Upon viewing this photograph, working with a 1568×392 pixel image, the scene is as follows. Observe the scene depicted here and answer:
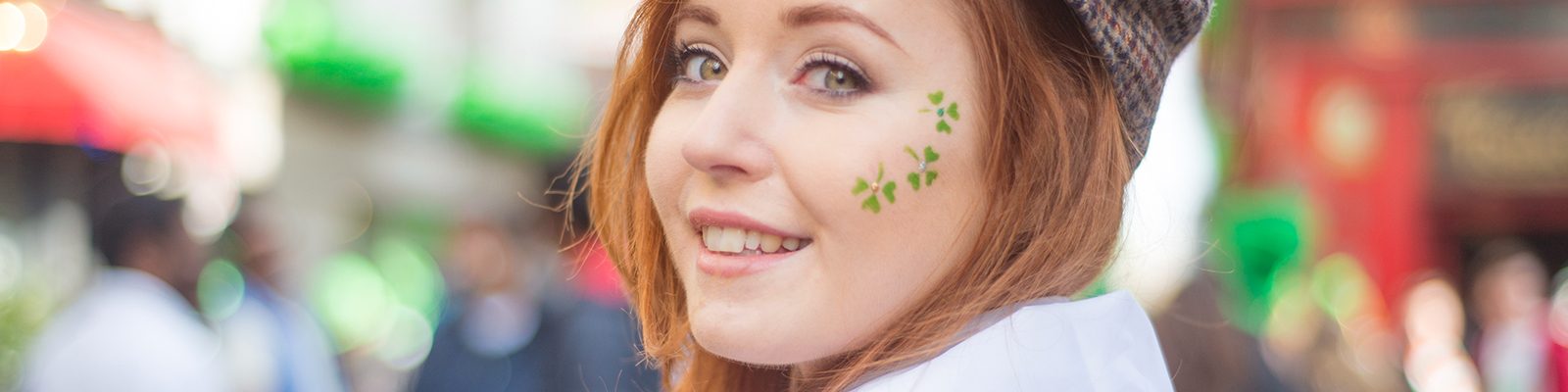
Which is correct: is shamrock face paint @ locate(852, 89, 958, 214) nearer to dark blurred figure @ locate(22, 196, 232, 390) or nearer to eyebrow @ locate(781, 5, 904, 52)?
eyebrow @ locate(781, 5, 904, 52)

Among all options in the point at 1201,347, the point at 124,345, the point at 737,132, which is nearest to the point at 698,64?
the point at 737,132

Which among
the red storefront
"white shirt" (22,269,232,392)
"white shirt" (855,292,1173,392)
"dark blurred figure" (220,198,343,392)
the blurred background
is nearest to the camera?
"white shirt" (855,292,1173,392)

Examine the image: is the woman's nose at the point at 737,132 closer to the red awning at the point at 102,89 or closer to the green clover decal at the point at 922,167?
the green clover decal at the point at 922,167

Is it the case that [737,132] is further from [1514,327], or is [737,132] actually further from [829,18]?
[1514,327]

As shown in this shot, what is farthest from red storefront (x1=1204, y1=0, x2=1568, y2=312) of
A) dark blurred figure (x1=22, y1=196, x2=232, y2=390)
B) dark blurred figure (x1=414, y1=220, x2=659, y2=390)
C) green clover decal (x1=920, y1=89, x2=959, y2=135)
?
green clover decal (x1=920, y1=89, x2=959, y2=135)

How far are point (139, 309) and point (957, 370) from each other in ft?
10.8

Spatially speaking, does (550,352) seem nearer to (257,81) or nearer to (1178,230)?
(1178,230)

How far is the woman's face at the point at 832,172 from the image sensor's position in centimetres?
138

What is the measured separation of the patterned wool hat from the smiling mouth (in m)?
0.37

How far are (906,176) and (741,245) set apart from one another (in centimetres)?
19

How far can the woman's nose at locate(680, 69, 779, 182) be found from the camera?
1.38m

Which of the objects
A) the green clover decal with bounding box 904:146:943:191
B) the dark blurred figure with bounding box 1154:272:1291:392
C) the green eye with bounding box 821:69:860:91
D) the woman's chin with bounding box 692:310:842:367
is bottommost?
the dark blurred figure with bounding box 1154:272:1291:392

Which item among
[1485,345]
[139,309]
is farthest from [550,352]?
[1485,345]

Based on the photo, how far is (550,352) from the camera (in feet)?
16.0
